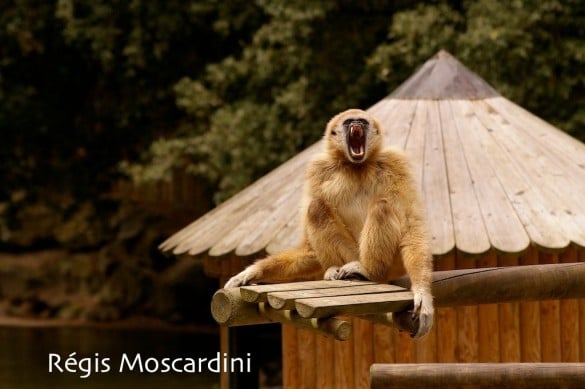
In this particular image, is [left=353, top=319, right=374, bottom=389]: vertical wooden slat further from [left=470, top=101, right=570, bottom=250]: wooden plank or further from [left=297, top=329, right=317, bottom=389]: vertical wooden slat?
[left=470, top=101, right=570, bottom=250]: wooden plank

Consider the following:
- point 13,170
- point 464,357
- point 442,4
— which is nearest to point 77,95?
point 13,170

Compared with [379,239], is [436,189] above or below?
above

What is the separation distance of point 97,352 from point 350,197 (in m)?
13.2

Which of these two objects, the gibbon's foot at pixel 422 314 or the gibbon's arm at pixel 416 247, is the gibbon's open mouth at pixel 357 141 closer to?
the gibbon's arm at pixel 416 247

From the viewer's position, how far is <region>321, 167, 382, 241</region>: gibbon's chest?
21.6 feet

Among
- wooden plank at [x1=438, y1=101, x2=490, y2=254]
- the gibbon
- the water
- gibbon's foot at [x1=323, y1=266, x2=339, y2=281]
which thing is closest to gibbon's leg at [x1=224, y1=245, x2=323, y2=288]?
the gibbon

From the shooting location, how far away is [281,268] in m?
6.47

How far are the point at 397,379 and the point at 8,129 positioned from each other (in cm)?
1481

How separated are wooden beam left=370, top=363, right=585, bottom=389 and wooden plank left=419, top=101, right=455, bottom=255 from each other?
142 inches

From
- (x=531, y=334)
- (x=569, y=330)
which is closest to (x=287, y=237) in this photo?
(x=531, y=334)

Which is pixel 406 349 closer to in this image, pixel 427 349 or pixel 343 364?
pixel 427 349

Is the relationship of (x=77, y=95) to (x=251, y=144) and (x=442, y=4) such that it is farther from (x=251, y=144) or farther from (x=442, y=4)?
(x=442, y=4)

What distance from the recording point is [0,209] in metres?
21.4

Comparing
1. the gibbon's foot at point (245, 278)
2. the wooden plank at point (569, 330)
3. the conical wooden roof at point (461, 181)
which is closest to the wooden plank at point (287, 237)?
the conical wooden roof at point (461, 181)
